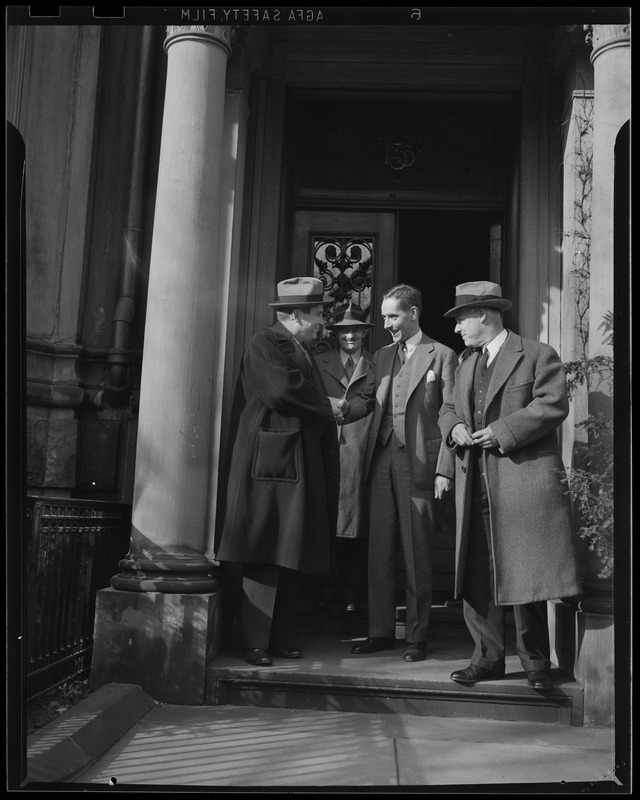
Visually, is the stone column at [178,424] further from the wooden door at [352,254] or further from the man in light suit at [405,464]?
the wooden door at [352,254]

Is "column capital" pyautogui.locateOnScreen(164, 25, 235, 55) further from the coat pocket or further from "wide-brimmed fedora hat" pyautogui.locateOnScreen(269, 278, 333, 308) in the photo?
the coat pocket

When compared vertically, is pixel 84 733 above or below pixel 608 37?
below

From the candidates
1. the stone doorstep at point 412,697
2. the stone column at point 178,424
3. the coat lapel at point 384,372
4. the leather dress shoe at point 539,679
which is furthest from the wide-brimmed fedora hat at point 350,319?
the leather dress shoe at point 539,679

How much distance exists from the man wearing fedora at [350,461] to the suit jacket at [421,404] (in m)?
0.29

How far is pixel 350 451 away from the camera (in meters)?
5.94

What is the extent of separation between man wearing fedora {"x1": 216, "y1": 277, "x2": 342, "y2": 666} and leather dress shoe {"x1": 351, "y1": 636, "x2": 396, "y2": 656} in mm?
357

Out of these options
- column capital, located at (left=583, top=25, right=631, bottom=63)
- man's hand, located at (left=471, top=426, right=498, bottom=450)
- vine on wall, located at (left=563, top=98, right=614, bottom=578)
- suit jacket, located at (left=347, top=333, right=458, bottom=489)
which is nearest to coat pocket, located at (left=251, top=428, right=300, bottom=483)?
suit jacket, located at (left=347, top=333, right=458, bottom=489)

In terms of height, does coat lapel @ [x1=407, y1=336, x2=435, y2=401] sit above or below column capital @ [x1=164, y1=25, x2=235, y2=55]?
below

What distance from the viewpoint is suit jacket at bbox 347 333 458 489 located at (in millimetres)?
5172

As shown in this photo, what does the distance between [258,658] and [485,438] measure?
1718mm

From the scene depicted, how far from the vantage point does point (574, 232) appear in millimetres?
5516

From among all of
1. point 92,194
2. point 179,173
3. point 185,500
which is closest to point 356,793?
point 185,500

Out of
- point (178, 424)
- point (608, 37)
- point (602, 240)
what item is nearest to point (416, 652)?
point (178, 424)

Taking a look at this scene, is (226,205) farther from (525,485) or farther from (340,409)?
(525,485)
